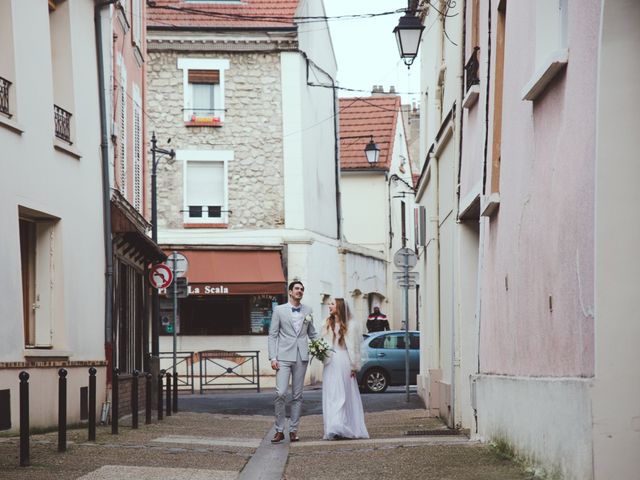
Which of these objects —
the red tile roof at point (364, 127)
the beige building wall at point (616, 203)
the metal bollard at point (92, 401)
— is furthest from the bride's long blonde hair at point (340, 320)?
the red tile roof at point (364, 127)

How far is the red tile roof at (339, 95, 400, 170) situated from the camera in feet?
162

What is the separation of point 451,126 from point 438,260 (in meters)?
3.04

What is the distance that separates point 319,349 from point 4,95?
4754 mm

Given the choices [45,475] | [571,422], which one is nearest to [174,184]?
[45,475]

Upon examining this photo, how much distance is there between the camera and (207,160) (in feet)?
118

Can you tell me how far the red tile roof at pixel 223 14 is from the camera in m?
35.8

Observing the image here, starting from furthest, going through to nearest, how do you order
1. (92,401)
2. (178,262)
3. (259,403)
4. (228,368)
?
(228,368) < (178,262) < (259,403) < (92,401)

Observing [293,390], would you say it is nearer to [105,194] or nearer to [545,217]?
[105,194]

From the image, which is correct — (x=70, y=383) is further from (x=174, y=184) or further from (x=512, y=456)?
(x=174, y=184)

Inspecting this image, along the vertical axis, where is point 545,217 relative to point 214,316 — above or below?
above

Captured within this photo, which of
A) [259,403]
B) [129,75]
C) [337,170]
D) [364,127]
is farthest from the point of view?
[364,127]

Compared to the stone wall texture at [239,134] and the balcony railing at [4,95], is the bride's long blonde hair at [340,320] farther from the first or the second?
the stone wall texture at [239,134]

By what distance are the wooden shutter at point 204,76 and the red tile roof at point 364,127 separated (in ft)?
44.8

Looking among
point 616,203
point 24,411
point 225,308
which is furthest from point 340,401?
point 225,308
